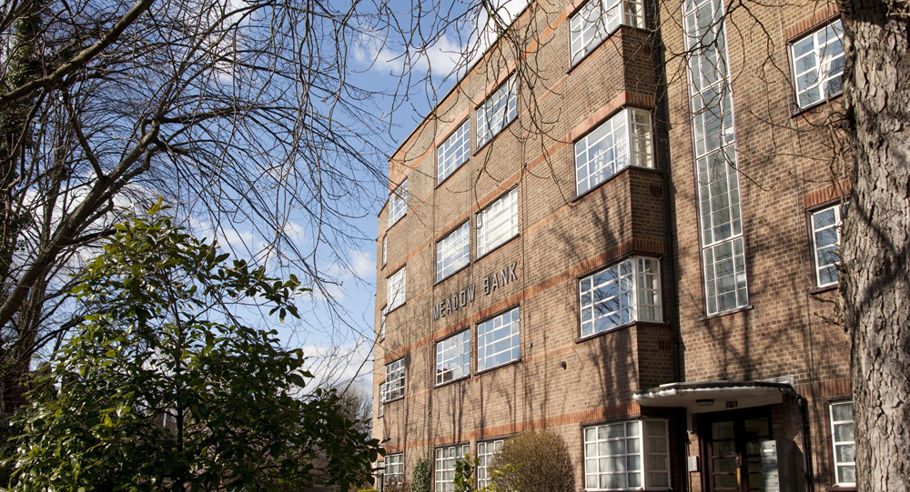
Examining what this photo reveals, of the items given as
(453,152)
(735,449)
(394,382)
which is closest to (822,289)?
(735,449)

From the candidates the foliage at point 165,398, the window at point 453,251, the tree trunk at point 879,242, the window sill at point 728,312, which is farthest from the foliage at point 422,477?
the tree trunk at point 879,242

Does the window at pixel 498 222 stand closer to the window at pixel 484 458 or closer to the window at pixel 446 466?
the window at pixel 484 458

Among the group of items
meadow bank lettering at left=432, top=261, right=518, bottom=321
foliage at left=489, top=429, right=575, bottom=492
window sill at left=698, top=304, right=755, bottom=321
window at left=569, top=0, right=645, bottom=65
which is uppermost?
window at left=569, top=0, right=645, bottom=65

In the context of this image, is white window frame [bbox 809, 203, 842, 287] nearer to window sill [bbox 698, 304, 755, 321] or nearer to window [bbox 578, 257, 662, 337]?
window sill [bbox 698, 304, 755, 321]

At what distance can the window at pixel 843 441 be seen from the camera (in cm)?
1249

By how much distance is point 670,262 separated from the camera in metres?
16.9

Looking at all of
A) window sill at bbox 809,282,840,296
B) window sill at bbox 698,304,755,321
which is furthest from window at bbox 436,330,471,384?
window sill at bbox 809,282,840,296

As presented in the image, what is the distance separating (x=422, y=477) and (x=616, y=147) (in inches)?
557

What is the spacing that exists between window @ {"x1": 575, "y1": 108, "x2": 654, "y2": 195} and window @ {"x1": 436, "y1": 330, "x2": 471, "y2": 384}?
791cm

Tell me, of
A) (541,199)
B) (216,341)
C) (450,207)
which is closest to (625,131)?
(541,199)

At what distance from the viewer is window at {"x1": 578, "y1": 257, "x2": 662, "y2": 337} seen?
16.6 meters

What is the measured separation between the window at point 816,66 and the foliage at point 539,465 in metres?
8.93

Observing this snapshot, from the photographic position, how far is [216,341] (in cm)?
650

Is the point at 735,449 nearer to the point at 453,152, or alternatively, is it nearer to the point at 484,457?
the point at 484,457
